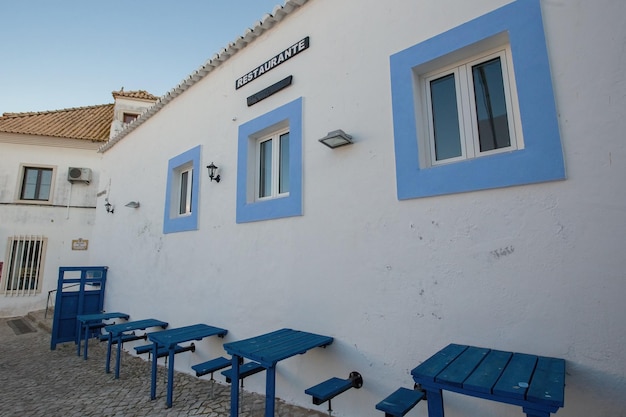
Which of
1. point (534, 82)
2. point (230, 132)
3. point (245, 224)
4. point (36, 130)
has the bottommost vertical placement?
point (245, 224)

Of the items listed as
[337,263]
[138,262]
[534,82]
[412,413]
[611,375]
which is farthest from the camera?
[138,262]

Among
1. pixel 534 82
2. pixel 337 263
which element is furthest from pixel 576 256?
pixel 337 263

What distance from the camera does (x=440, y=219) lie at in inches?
108

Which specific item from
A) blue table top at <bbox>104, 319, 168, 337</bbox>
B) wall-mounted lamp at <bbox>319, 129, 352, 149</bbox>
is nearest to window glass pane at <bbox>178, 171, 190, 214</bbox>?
blue table top at <bbox>104, 319, 168, 337</bbox>

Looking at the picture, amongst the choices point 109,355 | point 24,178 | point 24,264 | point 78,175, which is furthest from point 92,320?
point 24,178

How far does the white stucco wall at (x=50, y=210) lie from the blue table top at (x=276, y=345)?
1122 cm

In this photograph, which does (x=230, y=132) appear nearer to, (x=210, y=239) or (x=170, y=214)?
(x=210, y=239)

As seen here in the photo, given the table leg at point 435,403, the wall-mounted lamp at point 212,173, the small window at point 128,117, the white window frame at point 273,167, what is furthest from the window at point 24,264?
the table leg at point 435,403

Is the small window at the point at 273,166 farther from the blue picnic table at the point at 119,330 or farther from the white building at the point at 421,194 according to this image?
the blue picnic table at the point at 119,330

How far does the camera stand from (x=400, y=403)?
2.17m

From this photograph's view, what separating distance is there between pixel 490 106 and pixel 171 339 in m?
4.17

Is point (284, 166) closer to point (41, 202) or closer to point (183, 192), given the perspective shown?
point (183, 192)

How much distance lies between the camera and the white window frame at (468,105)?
8.63 ft

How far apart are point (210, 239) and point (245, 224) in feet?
2.92
